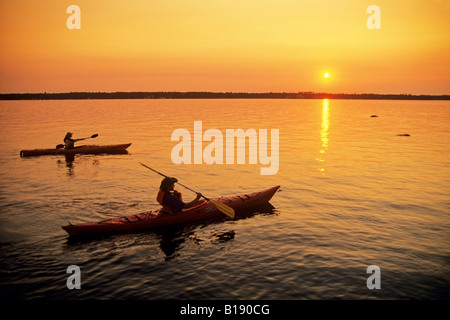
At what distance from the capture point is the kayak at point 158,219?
11.1 metres

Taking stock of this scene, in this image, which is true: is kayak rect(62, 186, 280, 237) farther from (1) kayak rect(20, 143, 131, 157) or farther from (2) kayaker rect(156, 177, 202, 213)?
(1) kayak rect(20, 143, 131, 157)

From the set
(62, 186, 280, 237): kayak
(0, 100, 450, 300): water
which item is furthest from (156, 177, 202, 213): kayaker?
(0, 100, 450, 300): water

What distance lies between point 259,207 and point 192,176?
640 cm

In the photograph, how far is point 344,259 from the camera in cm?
1002

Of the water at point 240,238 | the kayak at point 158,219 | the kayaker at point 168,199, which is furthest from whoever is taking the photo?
the kayaker at point 168,199

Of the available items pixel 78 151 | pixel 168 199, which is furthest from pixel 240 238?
pixel 78 151

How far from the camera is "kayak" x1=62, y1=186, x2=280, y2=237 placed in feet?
36.5

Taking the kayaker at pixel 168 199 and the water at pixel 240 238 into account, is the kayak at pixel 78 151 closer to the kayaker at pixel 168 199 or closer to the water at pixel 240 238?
the water at pixel 240 238

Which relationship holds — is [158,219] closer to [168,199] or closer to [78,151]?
[168,199]

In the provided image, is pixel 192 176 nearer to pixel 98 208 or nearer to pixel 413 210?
pixel 98 208

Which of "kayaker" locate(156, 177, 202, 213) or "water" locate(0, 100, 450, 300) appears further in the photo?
"kayaker" locate(156, 177, 202, 213)

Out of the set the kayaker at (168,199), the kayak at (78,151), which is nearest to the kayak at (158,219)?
the kayaker at (168,199)

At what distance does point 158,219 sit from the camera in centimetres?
1209

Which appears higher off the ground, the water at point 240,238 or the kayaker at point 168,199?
the kayaker at point 168,199
